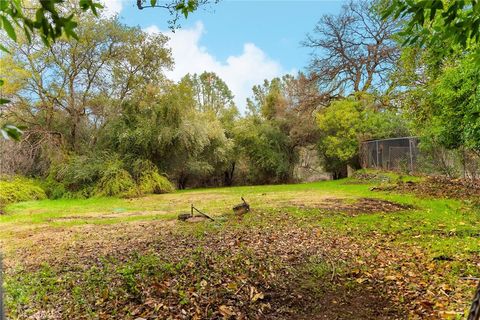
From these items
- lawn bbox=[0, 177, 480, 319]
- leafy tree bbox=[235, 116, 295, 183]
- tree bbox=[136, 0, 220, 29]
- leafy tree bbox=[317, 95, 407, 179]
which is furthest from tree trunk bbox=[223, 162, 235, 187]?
tree bbox=[136, 0, 220, 29]

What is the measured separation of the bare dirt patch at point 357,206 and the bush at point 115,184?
22.0 feet

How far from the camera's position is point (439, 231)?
4887 mm

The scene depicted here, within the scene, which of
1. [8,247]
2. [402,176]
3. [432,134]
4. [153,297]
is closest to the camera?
[153,297]

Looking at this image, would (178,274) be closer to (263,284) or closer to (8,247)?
(263,284)

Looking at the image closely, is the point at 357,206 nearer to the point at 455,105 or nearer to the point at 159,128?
the point at 455,105

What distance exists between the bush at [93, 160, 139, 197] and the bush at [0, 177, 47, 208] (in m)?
→ 1.82

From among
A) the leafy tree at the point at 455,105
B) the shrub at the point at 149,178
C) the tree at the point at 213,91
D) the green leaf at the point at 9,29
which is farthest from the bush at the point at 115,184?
the tree at the point at 213,91

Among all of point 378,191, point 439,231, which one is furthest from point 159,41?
point 439,231

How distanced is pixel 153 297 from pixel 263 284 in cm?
99

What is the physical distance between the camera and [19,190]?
10859 mm

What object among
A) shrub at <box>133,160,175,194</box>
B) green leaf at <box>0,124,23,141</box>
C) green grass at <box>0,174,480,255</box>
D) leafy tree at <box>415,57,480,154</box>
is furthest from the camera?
shrub at <box>133,160,175,194</box>

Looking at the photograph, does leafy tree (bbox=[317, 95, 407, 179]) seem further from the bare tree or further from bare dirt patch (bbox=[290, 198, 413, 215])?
bare dirt patch (bbox=[290, 198, 413, 215])

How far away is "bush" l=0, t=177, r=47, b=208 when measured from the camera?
33.3 feet

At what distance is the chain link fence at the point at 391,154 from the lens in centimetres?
1260
